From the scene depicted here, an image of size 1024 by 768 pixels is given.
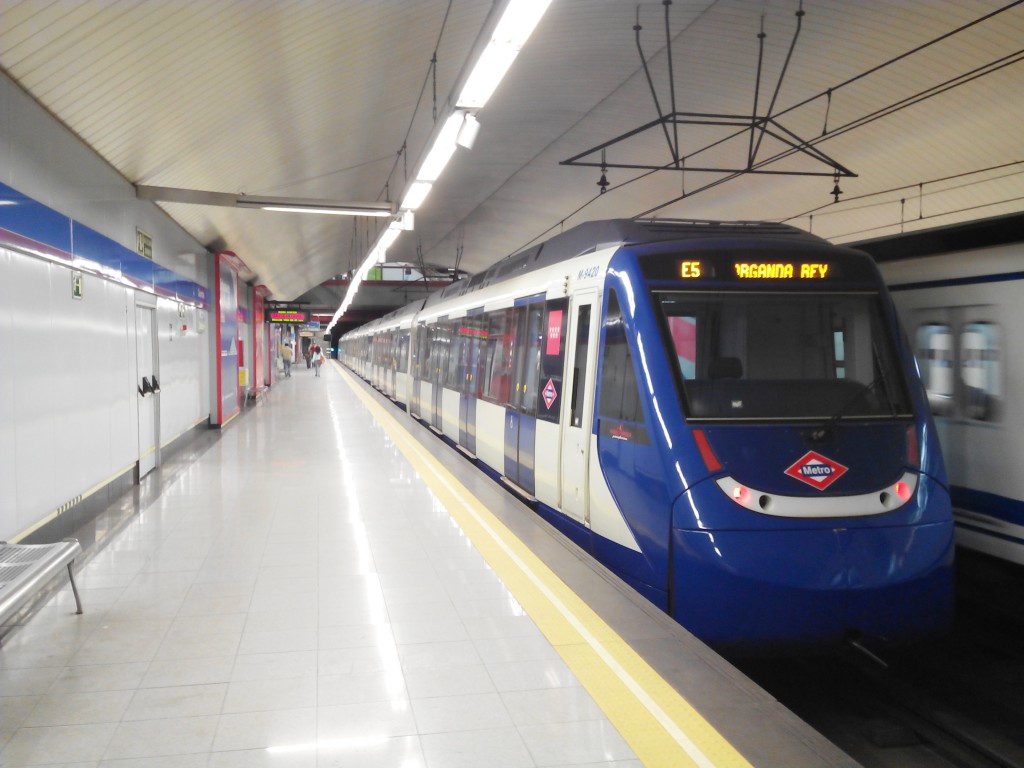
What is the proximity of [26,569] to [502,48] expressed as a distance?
4.03 meters

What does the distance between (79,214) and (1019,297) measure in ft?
23.6

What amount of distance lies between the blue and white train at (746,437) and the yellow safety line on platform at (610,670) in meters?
0.50

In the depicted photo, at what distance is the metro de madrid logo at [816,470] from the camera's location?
4.71 metres

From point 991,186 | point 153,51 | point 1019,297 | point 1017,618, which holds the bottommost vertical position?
point 1017,618

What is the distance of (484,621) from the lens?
182 inches

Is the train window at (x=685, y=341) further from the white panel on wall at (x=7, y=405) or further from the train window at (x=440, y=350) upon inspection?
the train window at (x=440, y=350)

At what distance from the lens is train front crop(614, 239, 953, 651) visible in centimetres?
448

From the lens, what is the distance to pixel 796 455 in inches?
188

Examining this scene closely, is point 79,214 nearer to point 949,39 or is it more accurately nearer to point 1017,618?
point 1017,618

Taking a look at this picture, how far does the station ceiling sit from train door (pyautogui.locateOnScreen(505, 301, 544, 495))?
203 centimetres

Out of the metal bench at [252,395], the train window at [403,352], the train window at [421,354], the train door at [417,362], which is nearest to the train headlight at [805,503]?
the train window at [421,354]

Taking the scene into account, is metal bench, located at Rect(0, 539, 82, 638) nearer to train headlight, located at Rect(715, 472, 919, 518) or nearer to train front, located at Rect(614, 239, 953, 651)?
train front, located at Rect(614, 239, 953, 651)

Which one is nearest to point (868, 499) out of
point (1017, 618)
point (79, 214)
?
point (1017, 618)

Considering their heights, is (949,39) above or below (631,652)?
above
